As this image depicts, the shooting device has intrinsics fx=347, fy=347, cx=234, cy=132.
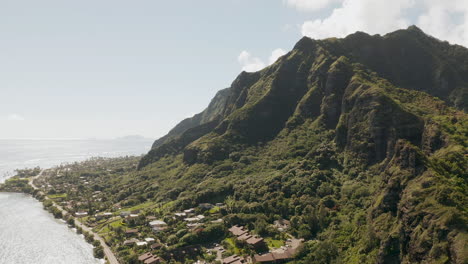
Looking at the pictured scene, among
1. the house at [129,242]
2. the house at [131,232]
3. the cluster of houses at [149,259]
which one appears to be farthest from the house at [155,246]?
the house at [131,232]

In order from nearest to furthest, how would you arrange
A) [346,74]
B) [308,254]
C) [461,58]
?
[308,254], [346,74], [461,58]

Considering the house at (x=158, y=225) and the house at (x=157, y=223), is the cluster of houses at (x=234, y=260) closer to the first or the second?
the house at (x=158, y=225)

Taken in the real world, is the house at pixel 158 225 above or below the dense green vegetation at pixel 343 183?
below

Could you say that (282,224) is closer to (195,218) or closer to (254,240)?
(254,240)

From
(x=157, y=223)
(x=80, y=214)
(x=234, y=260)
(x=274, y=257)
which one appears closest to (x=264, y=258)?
(x=274, y=257)

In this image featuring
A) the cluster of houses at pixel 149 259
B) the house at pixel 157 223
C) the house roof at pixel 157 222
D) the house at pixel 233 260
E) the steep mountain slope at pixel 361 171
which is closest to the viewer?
the steep mountain slope at pixel 361 171

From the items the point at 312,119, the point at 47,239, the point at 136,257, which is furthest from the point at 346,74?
the point at 47,239

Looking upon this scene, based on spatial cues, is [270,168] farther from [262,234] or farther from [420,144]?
[420,144]
